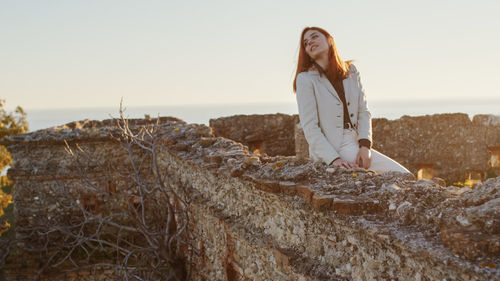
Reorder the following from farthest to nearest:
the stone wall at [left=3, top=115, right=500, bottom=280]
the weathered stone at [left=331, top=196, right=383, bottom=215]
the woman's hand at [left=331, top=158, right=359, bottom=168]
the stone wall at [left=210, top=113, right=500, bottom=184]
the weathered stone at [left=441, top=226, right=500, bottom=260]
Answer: the stone wall at [left=210, top=113, right=500, bottom=184] < the woman's hand at [left=331, top=158, right=359, bottom=168] < the weathered stone at [left=331, top=196, right=383, bottom=215] < the stone wall at [left=3, top=115, right=500, bottom=280] < the weathered stone at [left=441, top=226, right=500, bottom=260]

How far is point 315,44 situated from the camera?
144 inches

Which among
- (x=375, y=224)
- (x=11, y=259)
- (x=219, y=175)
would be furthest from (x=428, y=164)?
(x=11, y=259)

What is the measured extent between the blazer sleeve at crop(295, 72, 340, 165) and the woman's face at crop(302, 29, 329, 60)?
0.65 feet

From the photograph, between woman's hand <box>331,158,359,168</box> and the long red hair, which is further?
the long red hair

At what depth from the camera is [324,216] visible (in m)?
2.65

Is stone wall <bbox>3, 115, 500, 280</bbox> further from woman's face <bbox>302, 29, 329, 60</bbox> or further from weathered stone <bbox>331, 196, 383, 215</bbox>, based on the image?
woman's face <bbox>302, 29, 329, 60</bbox>

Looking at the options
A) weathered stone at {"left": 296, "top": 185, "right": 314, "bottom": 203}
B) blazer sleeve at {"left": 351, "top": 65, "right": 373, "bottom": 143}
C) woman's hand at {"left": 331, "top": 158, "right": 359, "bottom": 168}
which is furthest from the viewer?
blazer sleeve at {"left": 351, "top": 65, "right": 373, "bottom": 143}

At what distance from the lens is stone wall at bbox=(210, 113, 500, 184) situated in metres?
9.00

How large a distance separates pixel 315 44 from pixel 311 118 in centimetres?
62

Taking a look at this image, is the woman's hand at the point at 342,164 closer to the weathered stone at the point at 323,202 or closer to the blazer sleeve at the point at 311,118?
the blazer sleeve at the point at 311,118

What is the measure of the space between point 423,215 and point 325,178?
105 centimetres

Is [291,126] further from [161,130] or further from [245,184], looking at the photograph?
[245,184]

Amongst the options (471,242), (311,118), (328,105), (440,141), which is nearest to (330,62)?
(328,105)

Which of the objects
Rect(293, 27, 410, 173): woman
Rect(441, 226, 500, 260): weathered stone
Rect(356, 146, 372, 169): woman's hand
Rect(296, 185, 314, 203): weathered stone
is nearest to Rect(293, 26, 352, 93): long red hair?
Rect(293, 27, 410, 173): woman
